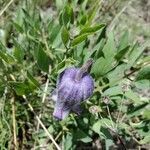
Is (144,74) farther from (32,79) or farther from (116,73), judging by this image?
(32,79)

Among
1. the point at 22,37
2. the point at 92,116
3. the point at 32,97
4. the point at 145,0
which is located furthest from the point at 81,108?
the point at 145,0

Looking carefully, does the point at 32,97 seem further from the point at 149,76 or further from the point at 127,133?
the point at 149,76

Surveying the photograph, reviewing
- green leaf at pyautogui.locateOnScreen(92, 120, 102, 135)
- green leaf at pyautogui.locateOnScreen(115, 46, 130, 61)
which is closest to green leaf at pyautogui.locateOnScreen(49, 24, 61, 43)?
green leaf at pyautogui.locateOnScreen(115, 46, 130, 61)

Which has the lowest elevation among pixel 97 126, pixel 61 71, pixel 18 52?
pixel 97 126

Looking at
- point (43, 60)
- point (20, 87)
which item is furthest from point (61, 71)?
point (20, 87)

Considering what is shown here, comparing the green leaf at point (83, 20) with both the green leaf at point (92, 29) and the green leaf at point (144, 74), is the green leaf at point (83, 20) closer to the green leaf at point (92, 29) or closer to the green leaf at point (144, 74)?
the green leaf at point (92, 29)

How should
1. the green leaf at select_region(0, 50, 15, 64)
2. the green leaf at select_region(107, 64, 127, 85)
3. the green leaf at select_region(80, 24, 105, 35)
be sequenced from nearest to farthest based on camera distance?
the green leaf at select_region(80, 24, 105, 35) → the green leaf at select_region(0, 50, 15, 64) → the green leaf at select_region(107, 64, 127, 85)

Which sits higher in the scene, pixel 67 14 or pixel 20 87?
pixel 67 14

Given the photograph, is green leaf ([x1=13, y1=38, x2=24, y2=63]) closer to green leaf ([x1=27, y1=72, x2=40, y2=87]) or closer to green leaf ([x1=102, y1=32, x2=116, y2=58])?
green leaf ([x1=27, y1=72, x2=40, y2=87])
